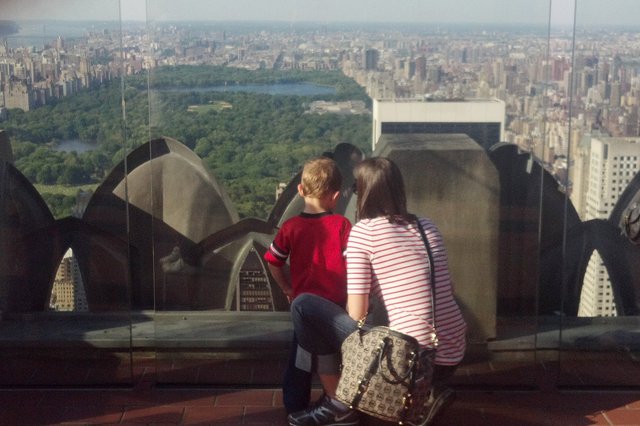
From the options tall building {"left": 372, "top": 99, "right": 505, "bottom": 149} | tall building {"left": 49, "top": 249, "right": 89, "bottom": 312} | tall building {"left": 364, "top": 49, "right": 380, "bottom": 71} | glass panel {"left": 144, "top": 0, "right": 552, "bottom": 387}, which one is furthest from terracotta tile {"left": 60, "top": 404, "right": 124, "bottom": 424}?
tall building {"left": 364, "top": 49, "right": 380, "bottom": 71}

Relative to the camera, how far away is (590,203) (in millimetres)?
Result: 5367

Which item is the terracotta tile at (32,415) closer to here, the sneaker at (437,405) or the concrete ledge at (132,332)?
the concrete ledge at (132,332)

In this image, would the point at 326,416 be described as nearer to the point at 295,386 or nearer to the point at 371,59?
the point at 295,386

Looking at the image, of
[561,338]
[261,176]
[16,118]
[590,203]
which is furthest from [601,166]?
[16,118]

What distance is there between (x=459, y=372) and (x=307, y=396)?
918 millimetres

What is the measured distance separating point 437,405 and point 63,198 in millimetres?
2062

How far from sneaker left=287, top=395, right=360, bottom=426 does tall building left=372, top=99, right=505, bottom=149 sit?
1.28 metres

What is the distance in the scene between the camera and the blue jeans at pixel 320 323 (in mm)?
4461

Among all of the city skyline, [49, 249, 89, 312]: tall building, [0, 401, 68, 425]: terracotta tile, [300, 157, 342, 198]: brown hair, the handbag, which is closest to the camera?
the handbag

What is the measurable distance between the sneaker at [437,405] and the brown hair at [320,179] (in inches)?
36.2

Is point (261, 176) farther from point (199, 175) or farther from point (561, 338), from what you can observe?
point (561, 338)

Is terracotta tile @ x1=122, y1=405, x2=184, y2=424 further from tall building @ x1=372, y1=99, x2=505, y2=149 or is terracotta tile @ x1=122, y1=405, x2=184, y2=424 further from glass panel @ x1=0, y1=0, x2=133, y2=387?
tall building @ x1=372, y1=99, x2=505, y2=149

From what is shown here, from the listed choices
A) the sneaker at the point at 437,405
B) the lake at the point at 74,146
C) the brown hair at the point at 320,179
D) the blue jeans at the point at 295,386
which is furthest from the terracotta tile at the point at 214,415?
the lake at the point at 74,146

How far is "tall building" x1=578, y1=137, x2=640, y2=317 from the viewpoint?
527 cm
